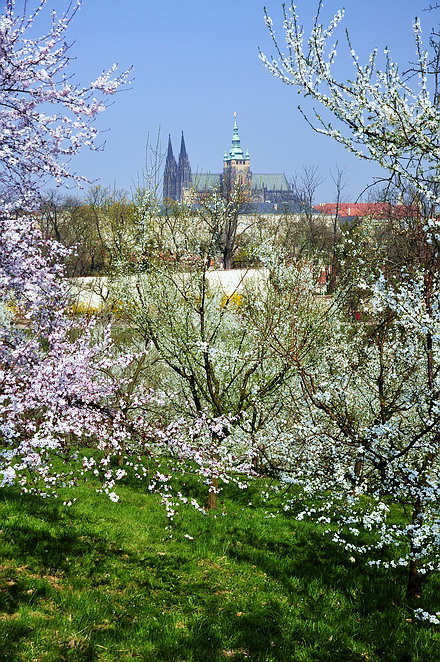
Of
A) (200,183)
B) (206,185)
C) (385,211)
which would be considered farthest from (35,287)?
(200,183)

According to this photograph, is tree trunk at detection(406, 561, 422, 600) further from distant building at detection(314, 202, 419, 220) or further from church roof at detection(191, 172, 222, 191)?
church roof at detection(191, 172, 222, 191)

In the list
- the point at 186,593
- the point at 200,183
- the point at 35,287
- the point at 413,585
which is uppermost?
the point at 200,183

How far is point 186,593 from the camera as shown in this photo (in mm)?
6363

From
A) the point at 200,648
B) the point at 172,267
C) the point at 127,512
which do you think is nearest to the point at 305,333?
the point at 172,267

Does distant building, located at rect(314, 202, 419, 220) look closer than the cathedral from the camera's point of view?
Yes

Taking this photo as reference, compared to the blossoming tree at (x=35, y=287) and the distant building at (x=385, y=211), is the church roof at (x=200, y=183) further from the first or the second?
the blossoming tree at (x=35, y=287)

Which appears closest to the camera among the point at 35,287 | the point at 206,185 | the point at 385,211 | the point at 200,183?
the point at 35,287

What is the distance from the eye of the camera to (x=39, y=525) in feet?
24.6

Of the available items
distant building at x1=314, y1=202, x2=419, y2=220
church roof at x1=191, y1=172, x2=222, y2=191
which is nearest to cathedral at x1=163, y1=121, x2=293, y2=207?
church roof at x1=191, y1=172, x2=222, y2=191

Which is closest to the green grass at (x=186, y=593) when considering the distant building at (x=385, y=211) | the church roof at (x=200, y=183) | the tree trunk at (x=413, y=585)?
the tree trunk at (x=413, y=585)

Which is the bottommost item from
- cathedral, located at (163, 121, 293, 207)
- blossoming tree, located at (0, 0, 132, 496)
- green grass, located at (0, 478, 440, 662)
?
green grass, located at (0, 478, 440, 662)

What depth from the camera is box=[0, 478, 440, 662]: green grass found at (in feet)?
16.7

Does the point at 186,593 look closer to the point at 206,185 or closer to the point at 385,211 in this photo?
the point at 385,211

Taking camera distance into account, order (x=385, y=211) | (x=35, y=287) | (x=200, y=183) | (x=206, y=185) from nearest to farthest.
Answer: (x=35, y=287) → (x=385, y=211) → (x=206, y=185) → (x=200, y=183)
